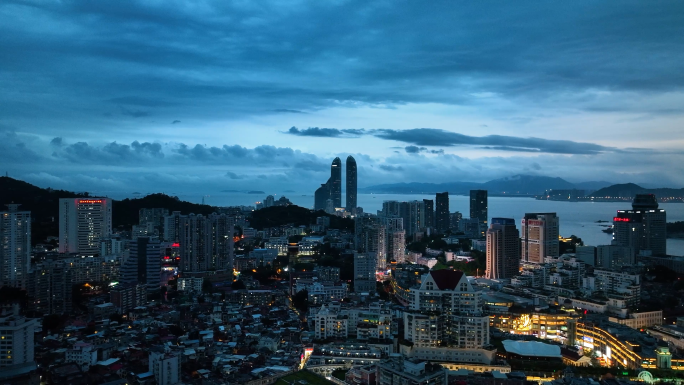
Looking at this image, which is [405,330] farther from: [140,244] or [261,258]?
[261,258]

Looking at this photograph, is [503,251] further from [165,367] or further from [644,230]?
[165,367]

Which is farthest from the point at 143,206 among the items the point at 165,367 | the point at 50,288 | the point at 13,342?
the point at 165,367

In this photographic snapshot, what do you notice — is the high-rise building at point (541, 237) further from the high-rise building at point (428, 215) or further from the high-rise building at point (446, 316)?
the high-rise building at point (428, 215)

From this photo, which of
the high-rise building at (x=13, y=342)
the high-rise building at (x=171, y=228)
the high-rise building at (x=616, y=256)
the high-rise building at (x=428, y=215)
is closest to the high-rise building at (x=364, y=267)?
the high-rise building at (x=171, y=228)

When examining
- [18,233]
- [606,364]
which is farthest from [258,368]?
[18,233]

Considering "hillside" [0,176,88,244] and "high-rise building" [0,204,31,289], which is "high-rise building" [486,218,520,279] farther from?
"hillside" [0,176,88,244]

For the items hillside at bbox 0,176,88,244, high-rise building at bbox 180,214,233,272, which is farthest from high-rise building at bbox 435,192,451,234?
hillside at bbox 0,176,88,244
